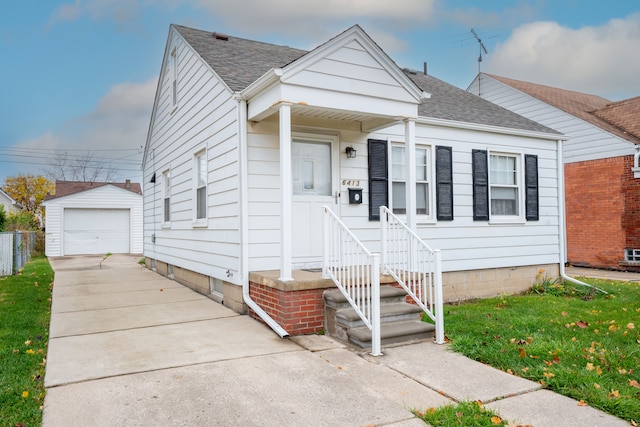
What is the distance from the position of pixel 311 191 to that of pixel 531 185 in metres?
4.96

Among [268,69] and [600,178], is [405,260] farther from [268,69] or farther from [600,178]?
[600,178]

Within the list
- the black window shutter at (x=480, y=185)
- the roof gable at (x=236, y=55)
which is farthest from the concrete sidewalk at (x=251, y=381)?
the black window shutter at (x=480, y=185)

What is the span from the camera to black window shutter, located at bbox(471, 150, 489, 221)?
333 inches

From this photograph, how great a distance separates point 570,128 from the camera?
14039 millimetres

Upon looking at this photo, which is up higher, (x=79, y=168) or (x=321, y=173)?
(x=79, y=168)

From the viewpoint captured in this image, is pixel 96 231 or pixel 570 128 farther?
pixel 96 231

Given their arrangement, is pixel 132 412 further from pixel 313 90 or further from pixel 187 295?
pixel 187 295

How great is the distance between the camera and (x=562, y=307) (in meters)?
6.94

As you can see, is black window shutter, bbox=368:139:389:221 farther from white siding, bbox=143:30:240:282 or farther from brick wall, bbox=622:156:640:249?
brick wall, bbox=622:156:640:249

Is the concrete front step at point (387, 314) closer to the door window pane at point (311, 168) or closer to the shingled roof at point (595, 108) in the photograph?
the door window pane at point (311, 168)

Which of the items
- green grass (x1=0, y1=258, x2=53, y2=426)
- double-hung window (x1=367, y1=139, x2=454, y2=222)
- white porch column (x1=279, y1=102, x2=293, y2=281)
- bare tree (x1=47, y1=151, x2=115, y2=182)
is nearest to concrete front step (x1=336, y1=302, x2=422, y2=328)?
white porch column (x1=279, y1=102, x2=293, y2=281)

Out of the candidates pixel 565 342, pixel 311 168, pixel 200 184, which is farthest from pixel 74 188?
pixel 565 342

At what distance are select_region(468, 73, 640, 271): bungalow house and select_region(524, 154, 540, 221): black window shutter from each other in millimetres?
5035

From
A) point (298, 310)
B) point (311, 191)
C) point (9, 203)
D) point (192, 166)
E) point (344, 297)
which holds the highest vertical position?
point (9, 203)
